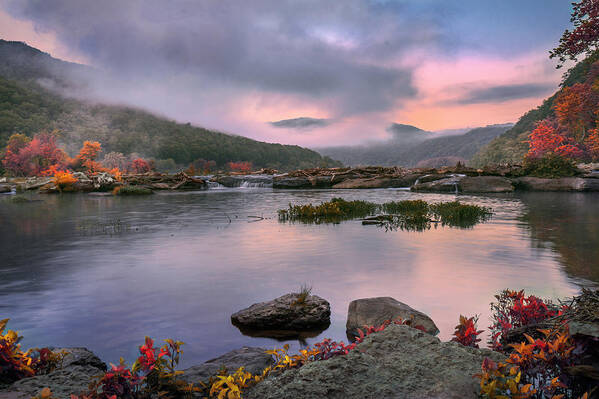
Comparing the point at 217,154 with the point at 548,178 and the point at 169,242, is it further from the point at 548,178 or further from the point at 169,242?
the point at 169,242

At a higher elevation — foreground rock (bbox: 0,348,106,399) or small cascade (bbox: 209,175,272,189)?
small cascade (bbox: 209,175,272,189)

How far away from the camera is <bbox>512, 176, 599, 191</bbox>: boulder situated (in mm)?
27270

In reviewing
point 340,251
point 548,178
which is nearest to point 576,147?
point 548,178

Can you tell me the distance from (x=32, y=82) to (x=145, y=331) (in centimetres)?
17380

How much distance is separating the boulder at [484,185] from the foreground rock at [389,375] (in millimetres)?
28945

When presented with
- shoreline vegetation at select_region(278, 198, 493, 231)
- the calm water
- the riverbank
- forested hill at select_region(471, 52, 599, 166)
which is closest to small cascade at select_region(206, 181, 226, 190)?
the riverbank

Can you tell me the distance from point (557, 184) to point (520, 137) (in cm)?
4947

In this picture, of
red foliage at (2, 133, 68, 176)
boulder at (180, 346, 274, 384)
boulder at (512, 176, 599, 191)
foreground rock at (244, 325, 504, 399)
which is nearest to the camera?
foreground rock at (244, 325, 504, 399)

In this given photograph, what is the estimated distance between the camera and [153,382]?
2750mm

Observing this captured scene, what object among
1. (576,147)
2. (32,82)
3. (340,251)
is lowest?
(340,251)

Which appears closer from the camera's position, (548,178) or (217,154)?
(548,178)

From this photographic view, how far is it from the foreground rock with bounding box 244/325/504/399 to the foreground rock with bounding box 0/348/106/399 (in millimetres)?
1369

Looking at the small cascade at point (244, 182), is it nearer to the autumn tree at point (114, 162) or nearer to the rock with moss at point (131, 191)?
the rock with moss at point (131, 191)

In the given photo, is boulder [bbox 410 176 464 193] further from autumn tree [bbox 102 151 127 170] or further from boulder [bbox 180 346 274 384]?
autumn tree [bbox 102 151 127 170]
